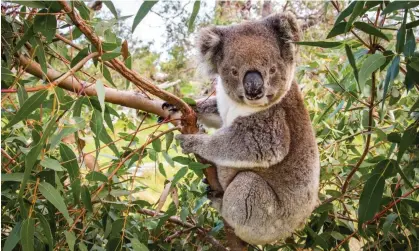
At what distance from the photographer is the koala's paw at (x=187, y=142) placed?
2008 millimetres

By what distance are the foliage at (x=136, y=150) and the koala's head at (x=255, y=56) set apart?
204 mm

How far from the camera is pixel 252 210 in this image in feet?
6.95

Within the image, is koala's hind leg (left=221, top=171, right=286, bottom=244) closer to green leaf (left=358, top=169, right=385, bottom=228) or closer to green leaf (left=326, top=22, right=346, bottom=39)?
green leaf (left=358, top=169, right=385, bottom=228)

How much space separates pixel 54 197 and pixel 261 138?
110 cm

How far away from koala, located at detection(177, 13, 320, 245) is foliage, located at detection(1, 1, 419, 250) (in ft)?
0.41

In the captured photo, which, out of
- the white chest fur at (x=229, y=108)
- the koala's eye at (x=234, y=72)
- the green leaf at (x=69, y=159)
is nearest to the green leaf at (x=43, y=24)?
the green leaf at (x=69, y=159)

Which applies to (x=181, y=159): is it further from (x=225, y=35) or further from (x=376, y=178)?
(x=225, y=35)

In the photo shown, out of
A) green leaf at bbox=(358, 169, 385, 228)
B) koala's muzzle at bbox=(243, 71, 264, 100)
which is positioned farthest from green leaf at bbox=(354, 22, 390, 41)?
koala's muzzle at bbox=(243, 71, 264, 100)

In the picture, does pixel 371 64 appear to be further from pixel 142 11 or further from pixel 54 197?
pixel 54 197

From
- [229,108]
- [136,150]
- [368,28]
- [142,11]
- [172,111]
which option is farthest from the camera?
[229,108]

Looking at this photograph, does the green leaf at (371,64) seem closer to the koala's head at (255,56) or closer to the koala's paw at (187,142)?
the koala's head at (255,56)

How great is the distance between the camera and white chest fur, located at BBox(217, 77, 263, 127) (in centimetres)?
220

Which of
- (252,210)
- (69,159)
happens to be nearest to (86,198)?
(69,159)

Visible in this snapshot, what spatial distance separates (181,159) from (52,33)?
→ 24.2 inches
